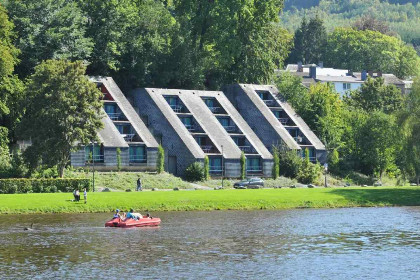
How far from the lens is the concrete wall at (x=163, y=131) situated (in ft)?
404

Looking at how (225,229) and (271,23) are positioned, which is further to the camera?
(271,23)

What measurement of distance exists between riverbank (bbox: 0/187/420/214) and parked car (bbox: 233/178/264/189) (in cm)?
932

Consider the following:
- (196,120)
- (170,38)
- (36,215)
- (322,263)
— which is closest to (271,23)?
(170,38)

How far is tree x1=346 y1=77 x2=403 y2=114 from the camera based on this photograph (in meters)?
172

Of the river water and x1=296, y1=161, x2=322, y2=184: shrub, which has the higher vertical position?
x1=296, y1=161, x2=322, y2=184: shrub

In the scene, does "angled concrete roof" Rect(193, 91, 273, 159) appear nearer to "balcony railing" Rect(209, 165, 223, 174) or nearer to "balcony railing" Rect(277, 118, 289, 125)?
"balcony railing" Rect(209, 165, 223, 174)

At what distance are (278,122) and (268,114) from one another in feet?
6.49

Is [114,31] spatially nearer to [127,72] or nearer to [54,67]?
[127,72]

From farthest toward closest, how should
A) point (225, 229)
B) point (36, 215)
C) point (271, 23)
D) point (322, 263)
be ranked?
point (271, 23), point (36, 215), point (225, 229), point (322, 263)

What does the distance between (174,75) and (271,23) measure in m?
22.5

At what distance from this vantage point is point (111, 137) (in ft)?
389

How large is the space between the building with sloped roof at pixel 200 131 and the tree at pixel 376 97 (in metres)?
43.5

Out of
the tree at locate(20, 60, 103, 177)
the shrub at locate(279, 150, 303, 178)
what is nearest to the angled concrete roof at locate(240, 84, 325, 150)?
the shrub at locate(279, 150, 303, 178)

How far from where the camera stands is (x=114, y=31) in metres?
131
